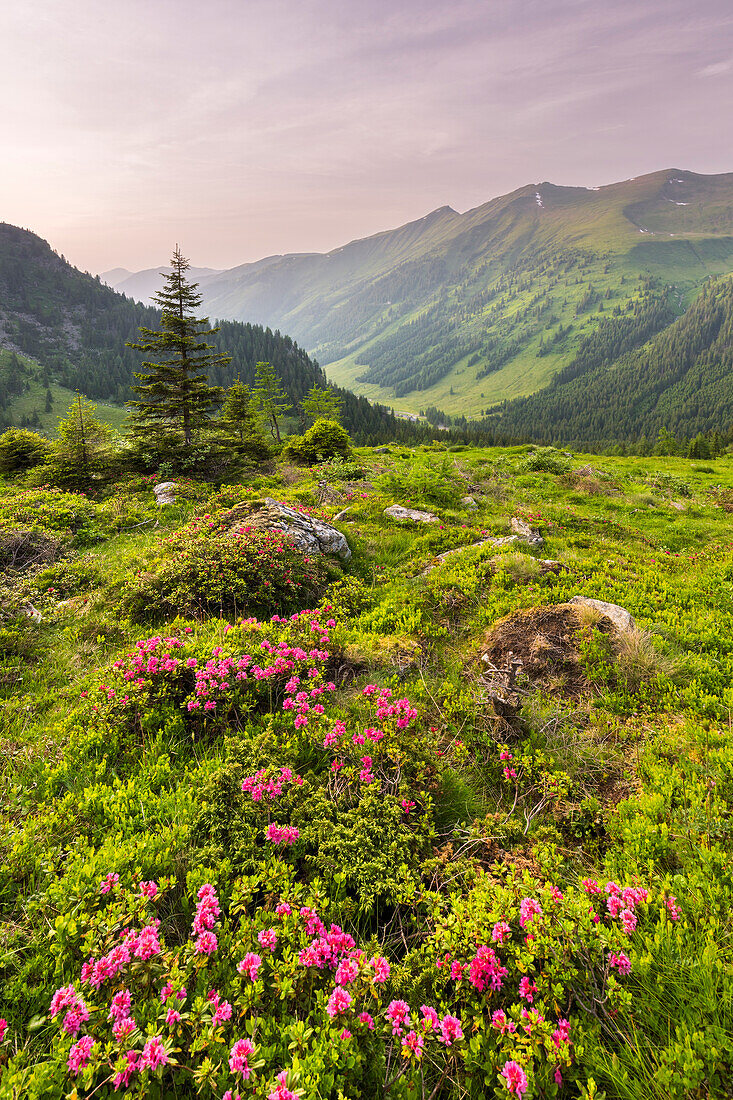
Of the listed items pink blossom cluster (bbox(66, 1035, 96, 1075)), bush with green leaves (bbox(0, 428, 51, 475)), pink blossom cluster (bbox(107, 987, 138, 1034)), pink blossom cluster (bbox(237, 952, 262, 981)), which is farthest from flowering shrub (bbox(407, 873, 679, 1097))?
bush with green leaves (bbox(0, 428, 51, 475))

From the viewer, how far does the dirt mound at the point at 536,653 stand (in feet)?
19.9

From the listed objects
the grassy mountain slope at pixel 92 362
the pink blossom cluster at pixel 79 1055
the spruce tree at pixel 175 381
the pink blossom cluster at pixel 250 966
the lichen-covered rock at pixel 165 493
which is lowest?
the pink blossom cluster at pixel 250 966

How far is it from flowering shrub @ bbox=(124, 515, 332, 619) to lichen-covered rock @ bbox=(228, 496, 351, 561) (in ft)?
1.79

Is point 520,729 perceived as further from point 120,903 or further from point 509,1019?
point 120,903

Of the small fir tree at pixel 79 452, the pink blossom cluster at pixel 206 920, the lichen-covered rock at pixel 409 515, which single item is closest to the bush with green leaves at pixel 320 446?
the small fir tree at pixel 79 452

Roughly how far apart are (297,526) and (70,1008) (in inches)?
338

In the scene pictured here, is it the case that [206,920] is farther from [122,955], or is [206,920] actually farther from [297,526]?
[297,526]

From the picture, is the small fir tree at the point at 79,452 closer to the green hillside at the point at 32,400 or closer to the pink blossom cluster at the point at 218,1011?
the pink blossom cluster at the point at 218,1011

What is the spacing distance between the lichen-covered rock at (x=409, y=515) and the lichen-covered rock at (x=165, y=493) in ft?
26.4

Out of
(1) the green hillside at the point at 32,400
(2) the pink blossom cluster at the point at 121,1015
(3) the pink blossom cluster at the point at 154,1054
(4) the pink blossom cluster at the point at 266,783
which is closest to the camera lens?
(3) the pink blossom cluster at the point at 154,1054

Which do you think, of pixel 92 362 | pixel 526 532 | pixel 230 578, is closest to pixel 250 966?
pixel 230 578

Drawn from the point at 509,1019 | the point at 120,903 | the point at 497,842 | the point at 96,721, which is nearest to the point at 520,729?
the point at 497,842

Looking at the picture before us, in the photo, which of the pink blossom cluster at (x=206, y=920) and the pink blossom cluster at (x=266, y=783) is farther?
the pink blossom cluster at (x=266, y=783)

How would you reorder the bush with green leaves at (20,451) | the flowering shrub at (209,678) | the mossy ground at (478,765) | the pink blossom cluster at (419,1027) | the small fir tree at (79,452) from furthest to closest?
the bush with green leaves at (20,451) < the small fir tree at (79,452) < the flowering shrub at (209,678) < the mossy ground at (478,765) < the pink blossom cluster at (419,1027)
